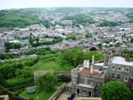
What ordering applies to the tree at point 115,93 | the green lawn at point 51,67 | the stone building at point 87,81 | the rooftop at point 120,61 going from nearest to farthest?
1. the tree at point 115,93
2. the rooftop at point 120,61
3. the stone building at point 87,81
4. the green lawn at point 51,67

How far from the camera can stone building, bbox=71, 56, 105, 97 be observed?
37322 millimetres

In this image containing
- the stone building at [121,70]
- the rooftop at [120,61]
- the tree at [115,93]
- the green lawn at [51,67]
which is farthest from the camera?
the green lawn at [51,67]

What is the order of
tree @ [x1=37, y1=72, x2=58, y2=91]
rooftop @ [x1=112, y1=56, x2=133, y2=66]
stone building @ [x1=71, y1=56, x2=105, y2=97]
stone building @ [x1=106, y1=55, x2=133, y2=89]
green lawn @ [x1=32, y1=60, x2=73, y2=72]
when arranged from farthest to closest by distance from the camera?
green lawn @ [x1=32, y1=60, x2=73, y2=72], tree @ [x1=37, y1=72, x2=58, y2=91], stone building @ [x1=71, y1=56, x2=105, y2=97], rooftop @ [x1=112, y1=56, x2=133, y2=66], stone building @ [x1=106, y1=55, x2=133, y2=89]

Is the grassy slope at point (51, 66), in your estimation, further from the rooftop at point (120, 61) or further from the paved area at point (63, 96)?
the rooftop at point (120, 61)

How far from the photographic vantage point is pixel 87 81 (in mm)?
38469

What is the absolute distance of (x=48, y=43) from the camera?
377ft

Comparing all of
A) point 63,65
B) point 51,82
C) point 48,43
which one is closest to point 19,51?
point 48,43

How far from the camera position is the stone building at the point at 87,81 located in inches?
1469

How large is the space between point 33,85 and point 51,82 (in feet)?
23.3

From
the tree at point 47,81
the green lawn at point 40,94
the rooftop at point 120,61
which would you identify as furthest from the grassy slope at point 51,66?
the rooftop at point 120,61

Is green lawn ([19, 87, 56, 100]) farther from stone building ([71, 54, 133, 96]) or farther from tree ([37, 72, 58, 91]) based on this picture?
stone building ([71, 54, 133, 96])

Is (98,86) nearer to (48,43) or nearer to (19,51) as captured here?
(19,51)

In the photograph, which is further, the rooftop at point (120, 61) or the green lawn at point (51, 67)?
the green lawn at point (51, 67)

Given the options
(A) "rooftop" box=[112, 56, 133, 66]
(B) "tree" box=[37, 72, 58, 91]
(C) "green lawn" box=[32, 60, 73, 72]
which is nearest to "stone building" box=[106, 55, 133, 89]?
(A) "rooftop" box=[112, 56, 133, 66]
